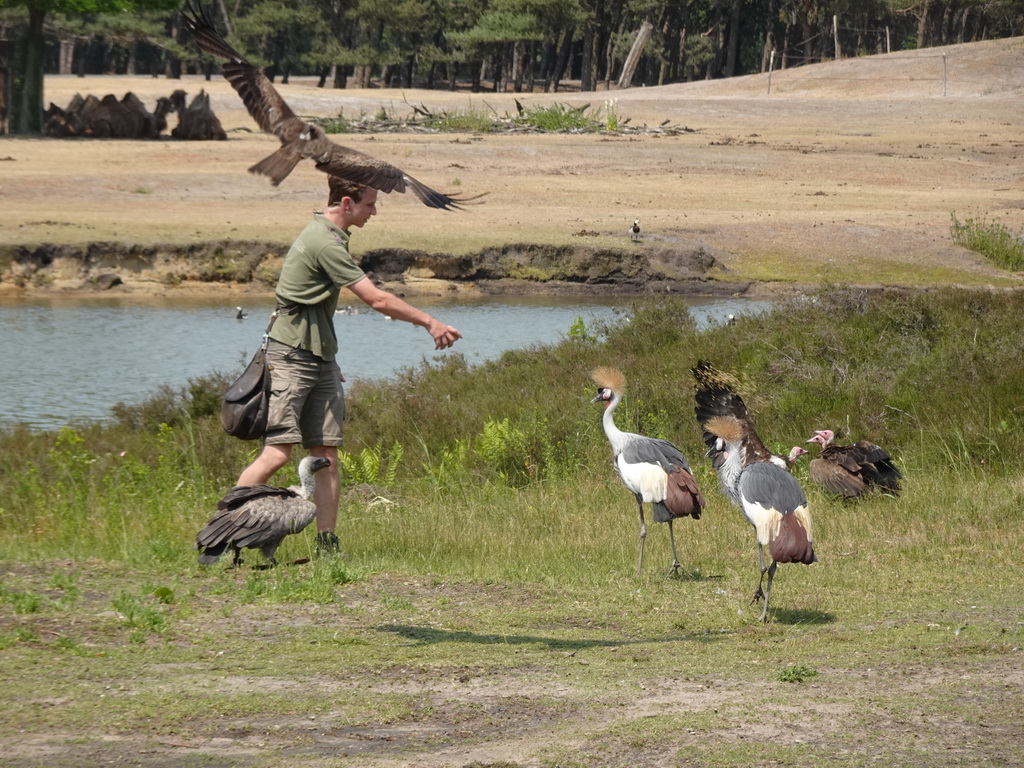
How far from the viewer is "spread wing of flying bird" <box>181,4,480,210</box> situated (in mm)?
7582

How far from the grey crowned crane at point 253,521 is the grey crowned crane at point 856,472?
4.99 m

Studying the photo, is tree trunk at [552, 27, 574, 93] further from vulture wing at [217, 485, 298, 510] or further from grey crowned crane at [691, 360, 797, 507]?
vulture wing at [217, 485, 298, 510]

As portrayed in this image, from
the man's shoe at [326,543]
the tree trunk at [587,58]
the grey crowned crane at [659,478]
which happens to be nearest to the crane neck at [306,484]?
the man's shoe at [326,543]

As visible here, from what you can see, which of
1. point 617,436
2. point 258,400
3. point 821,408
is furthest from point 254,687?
point 821,408

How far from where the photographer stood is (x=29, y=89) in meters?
40.7

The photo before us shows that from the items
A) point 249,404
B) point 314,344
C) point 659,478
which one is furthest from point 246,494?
point 659,478

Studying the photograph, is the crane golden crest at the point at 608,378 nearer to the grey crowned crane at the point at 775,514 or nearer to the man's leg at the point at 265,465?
the grey crowned crane at the point at 775,514

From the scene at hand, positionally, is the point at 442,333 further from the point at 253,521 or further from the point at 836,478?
the point at 836,478

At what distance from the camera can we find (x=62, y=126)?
40.0 m

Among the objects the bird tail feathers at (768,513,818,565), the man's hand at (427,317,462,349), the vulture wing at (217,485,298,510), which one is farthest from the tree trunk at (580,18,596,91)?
the man's hand at (427,317,462,349)

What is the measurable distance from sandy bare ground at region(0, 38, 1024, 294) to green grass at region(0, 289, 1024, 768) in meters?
11.4

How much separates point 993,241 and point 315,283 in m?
22.4

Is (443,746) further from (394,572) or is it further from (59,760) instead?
(394,572)

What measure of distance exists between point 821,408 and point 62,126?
3157 centimetres
